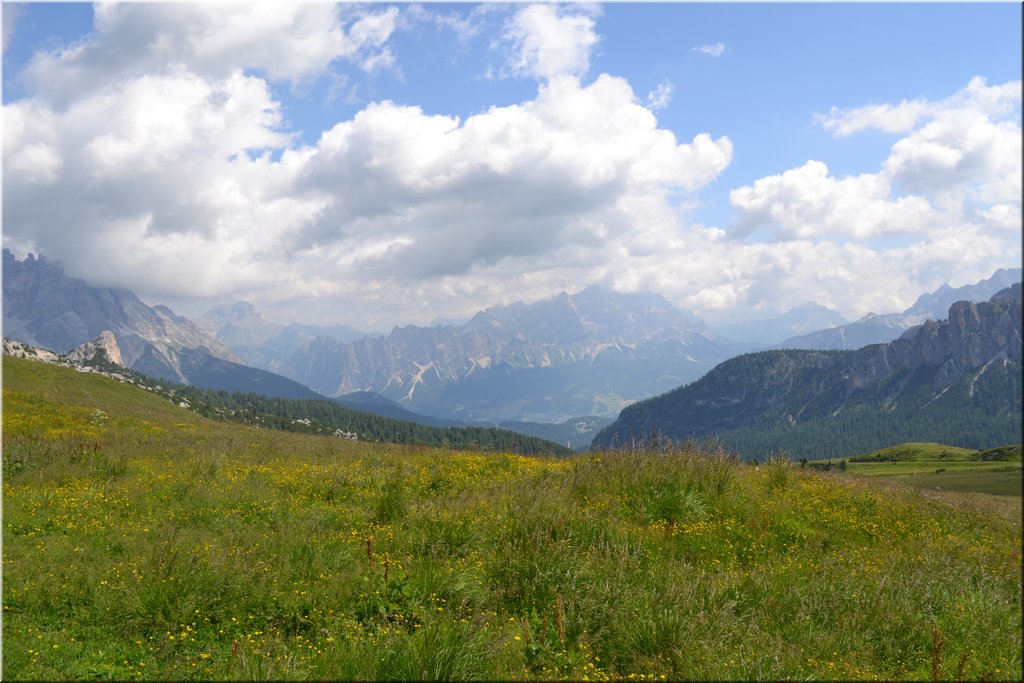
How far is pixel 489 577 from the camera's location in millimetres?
7855

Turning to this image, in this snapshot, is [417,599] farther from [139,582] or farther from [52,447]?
[52,447]

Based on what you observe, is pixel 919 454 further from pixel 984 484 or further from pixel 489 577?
pixel 489 577

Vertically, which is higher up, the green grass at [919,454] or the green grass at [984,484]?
the green grass at [984,484]

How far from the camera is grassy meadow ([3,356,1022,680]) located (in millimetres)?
6129

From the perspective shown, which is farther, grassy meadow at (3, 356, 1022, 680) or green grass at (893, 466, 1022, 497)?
green grass at (893, 466, 1022, 497)

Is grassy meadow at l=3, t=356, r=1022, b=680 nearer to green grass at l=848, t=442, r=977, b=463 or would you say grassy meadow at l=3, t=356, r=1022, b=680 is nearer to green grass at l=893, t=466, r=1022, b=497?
green grass at l=893, t=466, r=1022, b=497

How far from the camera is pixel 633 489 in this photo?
477 inches

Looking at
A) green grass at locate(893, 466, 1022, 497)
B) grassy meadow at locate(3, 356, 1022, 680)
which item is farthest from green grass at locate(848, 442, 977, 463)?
grassy meadow at locate(3, 356, 1022, 680)

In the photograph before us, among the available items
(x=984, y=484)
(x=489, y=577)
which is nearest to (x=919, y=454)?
(x=984, y=484)

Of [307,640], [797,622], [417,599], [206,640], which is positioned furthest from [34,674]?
[797,622]

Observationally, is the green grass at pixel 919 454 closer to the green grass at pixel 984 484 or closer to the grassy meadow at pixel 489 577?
the green grass at pixel 984 484

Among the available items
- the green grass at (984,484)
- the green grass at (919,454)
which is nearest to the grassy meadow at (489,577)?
the green grass at (984,484)

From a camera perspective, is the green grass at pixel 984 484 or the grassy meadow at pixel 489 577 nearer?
the grassy meadow at pixel 489 577

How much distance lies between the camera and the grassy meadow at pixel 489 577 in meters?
6.13
